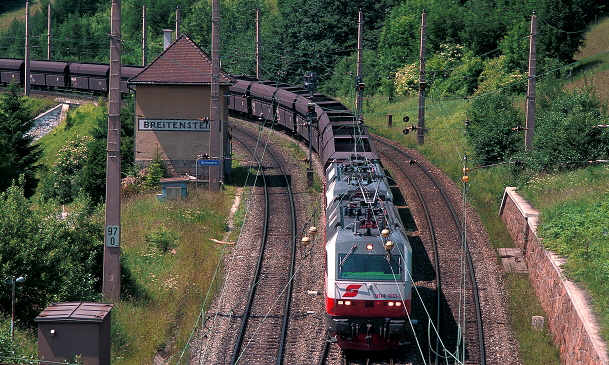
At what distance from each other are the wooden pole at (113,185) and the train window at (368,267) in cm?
636

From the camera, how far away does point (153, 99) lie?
35.6 meters

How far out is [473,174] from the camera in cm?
3506

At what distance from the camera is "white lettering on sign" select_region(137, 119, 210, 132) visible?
116 feet

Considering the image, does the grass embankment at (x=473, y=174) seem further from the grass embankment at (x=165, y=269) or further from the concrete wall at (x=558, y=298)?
the grass embankment at (x=165, y=269)

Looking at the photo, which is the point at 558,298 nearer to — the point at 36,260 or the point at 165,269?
the point at 165,269

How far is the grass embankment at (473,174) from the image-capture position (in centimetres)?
2062

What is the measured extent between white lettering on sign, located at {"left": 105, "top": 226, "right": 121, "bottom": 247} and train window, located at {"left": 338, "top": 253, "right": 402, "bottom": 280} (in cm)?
627

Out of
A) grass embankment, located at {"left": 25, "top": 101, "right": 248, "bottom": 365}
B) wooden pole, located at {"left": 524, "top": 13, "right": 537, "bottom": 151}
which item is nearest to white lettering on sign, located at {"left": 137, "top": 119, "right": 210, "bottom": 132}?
grass embankment, located at {"left": 25, "top": 101, "right": 248, "bottom": 365}

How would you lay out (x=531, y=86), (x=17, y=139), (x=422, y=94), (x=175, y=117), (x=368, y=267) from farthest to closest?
1. (x=17, y=139)
2. (x=422, y=94)
3. (x=175, y=117)
4. (x=531, y=86)
5. (x=368, y=267)

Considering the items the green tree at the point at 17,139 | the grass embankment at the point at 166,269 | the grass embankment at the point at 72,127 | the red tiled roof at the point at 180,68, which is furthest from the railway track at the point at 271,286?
the grass embankment at the point at 72,127

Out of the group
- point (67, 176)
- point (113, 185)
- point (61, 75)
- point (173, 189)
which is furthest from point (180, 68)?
point (61, 75)

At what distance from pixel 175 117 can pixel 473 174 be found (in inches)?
535

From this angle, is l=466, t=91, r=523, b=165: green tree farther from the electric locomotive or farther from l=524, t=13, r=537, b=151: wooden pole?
the electric locomotive

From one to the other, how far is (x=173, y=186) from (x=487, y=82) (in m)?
27.2
